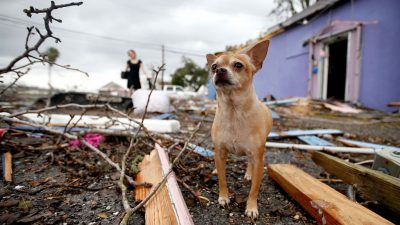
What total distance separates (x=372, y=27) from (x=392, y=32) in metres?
0.81

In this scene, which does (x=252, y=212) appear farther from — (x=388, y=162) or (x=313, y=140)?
(x=313, y=140)

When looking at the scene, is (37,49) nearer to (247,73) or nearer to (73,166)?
(73,166)

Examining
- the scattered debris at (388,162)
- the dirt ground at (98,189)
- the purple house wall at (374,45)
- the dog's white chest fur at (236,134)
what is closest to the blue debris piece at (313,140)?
the dirt ground at (98,189)

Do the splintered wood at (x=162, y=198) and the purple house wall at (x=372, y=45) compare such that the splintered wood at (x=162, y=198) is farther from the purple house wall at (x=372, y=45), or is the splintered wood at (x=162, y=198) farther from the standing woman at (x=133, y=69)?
the purple house wall at (x=372, y=45)

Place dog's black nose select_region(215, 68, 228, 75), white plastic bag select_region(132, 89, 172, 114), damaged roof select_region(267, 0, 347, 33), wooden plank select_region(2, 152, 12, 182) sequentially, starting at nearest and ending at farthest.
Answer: dog's black nose select_region(215, 68, 228, 75), wooden plank select_region(2, 152, 12, 182), white plastic bag select_region(132, 89, 172, 114), damaged roof select_region(267, 0, 347, 33)

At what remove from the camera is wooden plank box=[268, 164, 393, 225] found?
4.60ft

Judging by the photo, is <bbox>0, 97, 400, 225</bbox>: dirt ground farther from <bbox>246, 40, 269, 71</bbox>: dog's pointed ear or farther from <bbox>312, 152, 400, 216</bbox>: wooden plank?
<bbox>246, 40, 269, 71</bbox>: dog's pointed ear

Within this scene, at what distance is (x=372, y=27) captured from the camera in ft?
26.3

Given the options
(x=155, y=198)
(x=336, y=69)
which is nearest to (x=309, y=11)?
(x=336, y=69)

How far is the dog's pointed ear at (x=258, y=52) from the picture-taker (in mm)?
2033

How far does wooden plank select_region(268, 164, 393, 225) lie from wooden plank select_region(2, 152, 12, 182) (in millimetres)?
2495

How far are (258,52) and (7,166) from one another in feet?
8.65

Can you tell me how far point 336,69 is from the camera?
11.6 m

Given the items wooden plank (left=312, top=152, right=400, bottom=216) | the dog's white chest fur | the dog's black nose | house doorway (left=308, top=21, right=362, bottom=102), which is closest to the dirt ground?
wooden plank (left=312, top=152, right=400, bottom=216)
